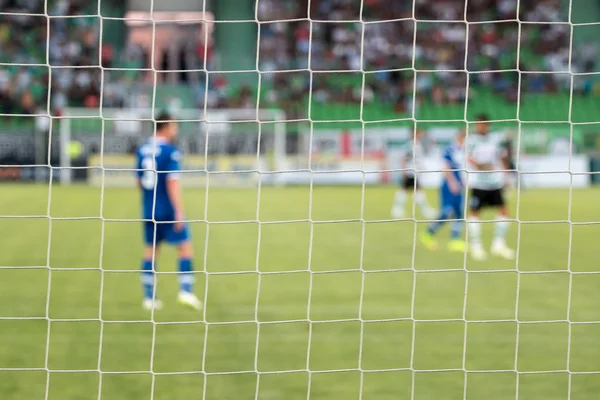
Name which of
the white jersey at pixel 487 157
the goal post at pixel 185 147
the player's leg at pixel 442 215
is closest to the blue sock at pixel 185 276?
the white jersey at pixel 487 157

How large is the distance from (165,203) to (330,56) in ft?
64.5

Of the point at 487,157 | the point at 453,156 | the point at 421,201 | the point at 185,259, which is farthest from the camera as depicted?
the point at 421,201

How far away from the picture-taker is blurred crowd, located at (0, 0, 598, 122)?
2478 cm

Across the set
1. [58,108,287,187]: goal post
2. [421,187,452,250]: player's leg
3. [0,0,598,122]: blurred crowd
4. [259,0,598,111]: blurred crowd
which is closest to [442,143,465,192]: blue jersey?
[421,187,452,250]: player's leg

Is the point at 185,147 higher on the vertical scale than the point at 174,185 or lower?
lower

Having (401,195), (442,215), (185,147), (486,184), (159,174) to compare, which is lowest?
(185,147)

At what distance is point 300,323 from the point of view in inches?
264

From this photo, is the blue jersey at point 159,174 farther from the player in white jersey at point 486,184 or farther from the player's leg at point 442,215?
the player's leg at point 442,215

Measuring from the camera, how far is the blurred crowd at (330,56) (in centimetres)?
2478

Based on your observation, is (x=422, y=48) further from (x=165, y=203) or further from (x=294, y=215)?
(x=165, y=203)

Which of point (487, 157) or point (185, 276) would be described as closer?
point (185, 276)

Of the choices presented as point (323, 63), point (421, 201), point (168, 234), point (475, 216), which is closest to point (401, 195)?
point (421, 201)

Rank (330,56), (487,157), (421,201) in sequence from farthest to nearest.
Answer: (330,56), (421,201), (487,157)

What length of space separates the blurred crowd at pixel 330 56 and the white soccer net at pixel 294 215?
2.8 inches
